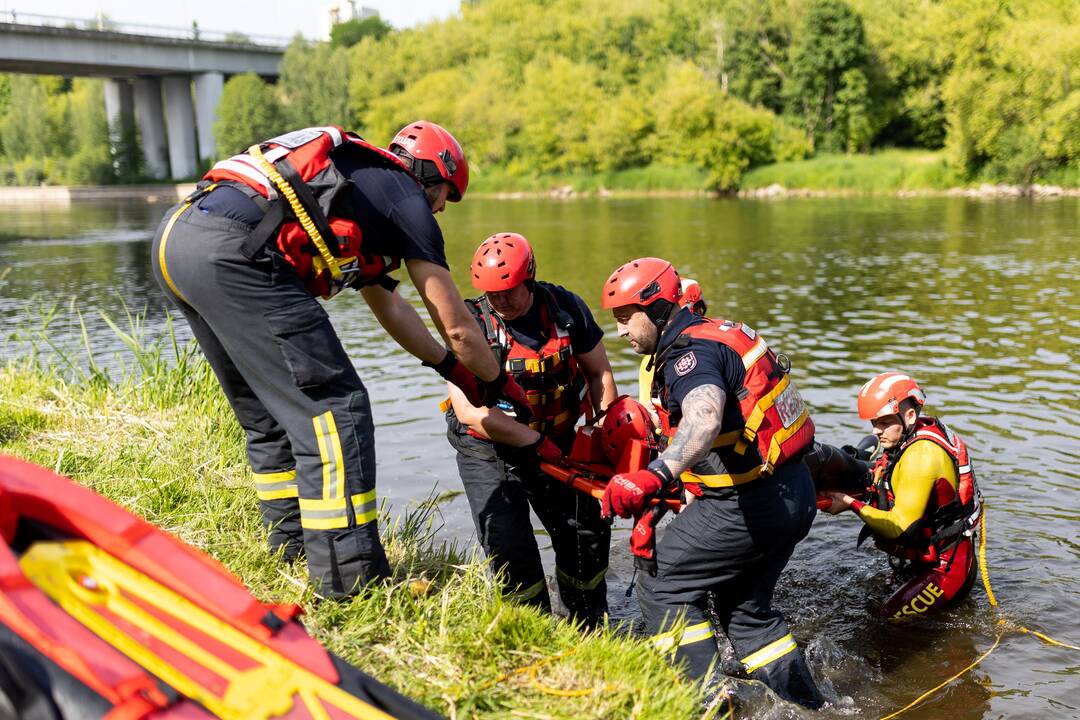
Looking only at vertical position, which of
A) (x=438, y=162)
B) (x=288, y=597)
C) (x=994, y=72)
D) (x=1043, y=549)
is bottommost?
(x=1043, y=549)

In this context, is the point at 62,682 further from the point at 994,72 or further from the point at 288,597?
the point at 994,72

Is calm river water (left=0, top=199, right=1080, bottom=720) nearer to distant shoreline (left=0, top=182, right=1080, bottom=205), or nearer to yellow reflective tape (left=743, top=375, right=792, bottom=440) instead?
yellow reflective tape (left=743, top=375, right=792, bottom=440)

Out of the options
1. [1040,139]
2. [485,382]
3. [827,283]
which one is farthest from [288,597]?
[1040,139]

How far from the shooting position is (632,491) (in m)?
4.14

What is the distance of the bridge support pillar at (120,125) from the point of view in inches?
3450

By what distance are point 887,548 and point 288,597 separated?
378 cm

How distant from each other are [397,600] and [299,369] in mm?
1045

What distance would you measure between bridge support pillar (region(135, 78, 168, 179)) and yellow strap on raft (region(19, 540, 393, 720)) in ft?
290

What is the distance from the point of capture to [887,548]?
5.98 metres

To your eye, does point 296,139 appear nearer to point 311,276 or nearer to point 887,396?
point 311,276

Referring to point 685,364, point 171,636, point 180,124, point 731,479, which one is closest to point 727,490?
point 731,479

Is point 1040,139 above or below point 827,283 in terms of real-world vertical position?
above

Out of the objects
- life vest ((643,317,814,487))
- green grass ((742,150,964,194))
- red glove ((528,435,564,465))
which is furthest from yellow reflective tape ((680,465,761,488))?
green grass ((742,150,964,194))

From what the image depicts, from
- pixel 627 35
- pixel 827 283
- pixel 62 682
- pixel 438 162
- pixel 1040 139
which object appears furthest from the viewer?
pixel 627 35
